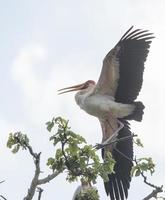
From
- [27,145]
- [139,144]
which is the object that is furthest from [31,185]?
[139,144]

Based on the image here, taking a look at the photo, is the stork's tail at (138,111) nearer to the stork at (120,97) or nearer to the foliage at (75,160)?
the stork at (120,97)

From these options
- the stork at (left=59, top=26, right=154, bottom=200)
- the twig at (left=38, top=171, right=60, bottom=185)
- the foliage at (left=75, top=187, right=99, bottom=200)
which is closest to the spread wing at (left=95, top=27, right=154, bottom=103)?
the stork at (left=59, top=26, right=154, bottom=200)

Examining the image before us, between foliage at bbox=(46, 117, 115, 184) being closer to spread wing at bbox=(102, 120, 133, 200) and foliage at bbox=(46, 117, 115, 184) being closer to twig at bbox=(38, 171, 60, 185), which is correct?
twig at bbox=(38, 171, 60, 185)

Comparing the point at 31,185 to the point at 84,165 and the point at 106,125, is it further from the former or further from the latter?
the point at 106,125

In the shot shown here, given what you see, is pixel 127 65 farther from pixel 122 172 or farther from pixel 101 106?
pixel 122 172

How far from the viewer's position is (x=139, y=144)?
36.8 ft

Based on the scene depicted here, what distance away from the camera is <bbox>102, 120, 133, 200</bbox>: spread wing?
15906 mm

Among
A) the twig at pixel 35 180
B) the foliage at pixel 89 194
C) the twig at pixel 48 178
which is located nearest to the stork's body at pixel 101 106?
the foliage at pixel 89 194

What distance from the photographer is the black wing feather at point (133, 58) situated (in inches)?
610

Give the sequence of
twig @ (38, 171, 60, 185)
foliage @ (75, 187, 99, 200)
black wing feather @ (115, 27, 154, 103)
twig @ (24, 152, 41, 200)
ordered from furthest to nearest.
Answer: black wing feather @ (115, 27, 154, 103)
foliage @ (75, 187, 99, 200)
twig @ (38, 171, 60, 185)
twig @ (24, 152, 41, 200)

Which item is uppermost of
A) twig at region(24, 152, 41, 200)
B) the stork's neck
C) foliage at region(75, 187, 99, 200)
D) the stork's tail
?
the stork's neck

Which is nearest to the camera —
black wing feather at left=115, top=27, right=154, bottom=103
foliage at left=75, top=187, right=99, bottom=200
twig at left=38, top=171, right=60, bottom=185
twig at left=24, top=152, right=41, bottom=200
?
twig at left=24, top=152, right=41, bottom=200

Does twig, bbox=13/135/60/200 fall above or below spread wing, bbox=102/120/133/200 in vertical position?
below

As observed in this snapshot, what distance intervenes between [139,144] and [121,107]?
4828mm
